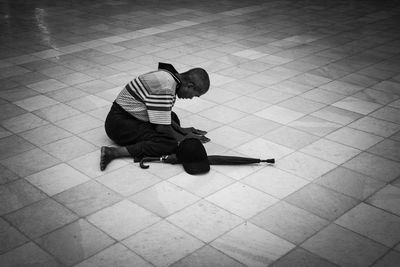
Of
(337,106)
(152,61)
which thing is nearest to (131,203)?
(337,106)

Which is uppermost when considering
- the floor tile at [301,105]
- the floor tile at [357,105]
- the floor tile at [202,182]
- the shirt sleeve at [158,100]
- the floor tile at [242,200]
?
the shirt sleeve at [158,100]

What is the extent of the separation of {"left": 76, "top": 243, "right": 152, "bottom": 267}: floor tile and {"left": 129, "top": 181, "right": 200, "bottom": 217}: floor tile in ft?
1.95

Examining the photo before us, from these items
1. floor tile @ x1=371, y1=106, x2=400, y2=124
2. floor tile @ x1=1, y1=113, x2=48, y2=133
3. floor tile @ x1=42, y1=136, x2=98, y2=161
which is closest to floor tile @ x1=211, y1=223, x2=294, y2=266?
floor tile @ x1=42, y1=136, x2=98, y2=161

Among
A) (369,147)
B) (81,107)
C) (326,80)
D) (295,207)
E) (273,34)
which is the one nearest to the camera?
(295,207)

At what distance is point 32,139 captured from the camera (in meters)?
5.89

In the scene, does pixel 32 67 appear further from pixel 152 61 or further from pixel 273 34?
pixel 273 34

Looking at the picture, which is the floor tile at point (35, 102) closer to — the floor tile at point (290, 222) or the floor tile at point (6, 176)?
the floor tile at point (6, 176)

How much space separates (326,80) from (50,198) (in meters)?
4.79

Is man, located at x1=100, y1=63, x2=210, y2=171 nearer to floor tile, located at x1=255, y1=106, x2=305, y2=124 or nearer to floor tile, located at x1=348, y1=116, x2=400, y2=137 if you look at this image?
floor tile, located at x1=255, y1=106, x2=305, y2=124

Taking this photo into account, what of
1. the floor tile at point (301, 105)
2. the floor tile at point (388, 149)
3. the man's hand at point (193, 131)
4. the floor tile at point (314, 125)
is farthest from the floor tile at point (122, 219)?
the floor tile at point (301, 105)

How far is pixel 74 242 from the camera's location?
412cm

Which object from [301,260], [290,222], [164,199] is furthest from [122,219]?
[301,260]

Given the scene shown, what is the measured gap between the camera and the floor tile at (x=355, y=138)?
19.1 feet

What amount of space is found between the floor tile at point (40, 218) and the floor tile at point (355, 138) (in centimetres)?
321
